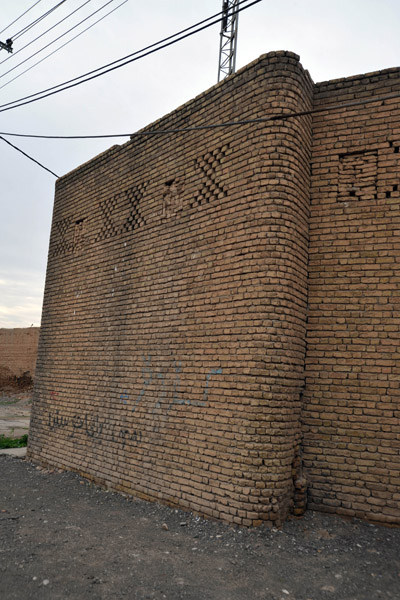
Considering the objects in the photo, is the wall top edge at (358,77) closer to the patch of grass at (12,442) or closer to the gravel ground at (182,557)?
the gravel ground at (182,557)

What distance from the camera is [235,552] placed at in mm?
3711

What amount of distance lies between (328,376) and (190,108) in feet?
13.0

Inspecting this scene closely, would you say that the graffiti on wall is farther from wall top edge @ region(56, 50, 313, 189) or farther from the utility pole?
the utility pole

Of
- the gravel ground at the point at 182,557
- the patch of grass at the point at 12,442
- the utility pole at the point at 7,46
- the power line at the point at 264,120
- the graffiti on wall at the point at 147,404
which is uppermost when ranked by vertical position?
the utility pole at the point at 7,46

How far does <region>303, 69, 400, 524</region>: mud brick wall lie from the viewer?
4.31 meters

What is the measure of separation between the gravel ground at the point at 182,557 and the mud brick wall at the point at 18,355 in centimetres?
1590

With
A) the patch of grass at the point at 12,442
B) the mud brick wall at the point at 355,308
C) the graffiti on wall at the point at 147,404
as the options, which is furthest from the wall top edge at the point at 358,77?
the patch of grass at the point at 12,442

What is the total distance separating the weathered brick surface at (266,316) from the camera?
431cm

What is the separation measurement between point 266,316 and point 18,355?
739 inches

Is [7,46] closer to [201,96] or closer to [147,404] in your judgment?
[201,96]

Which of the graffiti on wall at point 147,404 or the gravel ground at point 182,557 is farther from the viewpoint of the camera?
the graffiti on wall at point 147,404

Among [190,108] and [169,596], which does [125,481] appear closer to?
[169,596]

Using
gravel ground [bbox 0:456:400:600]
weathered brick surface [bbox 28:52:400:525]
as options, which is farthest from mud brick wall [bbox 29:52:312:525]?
gravel ground [bbox 0:456:400:600]

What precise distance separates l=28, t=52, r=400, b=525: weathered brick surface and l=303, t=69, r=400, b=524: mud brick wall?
2 cm
